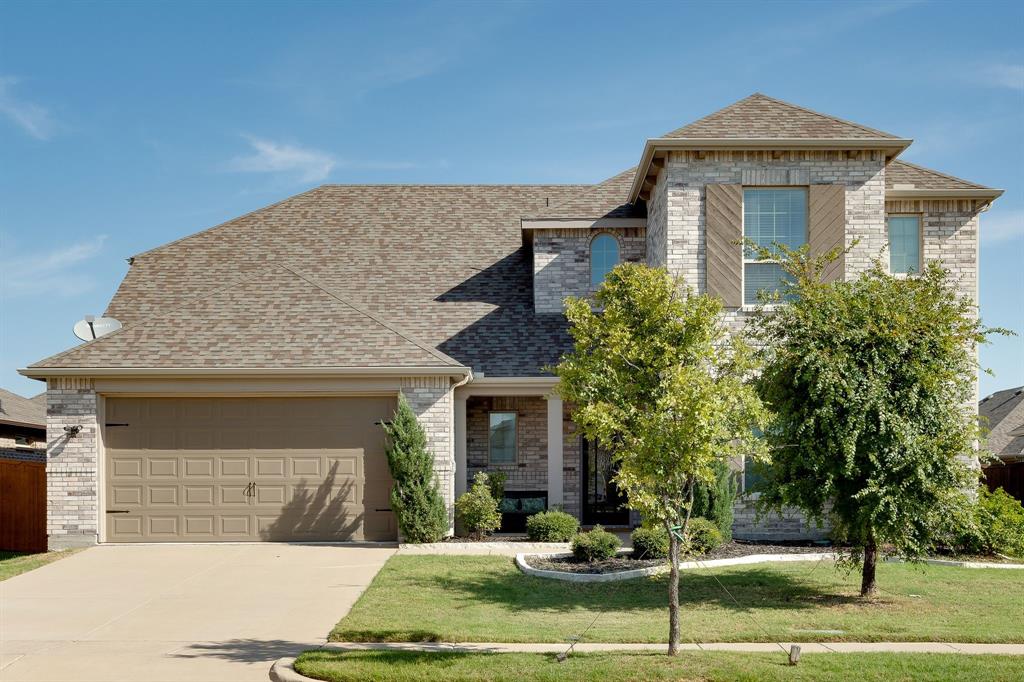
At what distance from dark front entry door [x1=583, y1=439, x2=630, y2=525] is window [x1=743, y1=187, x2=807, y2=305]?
191 inches

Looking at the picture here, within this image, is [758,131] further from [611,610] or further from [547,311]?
[611,610]

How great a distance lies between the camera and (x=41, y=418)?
92.1 ft

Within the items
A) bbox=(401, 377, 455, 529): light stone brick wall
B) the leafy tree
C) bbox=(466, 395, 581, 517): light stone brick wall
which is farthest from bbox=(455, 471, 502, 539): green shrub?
bbox=(466, 395, 581, 517): light stone brick wall

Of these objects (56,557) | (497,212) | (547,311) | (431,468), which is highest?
(497,212)

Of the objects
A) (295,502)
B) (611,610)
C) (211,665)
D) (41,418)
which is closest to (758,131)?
(611,610)

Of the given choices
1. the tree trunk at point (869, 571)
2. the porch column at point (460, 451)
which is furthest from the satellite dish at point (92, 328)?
the tree trunk at point (869, 571)

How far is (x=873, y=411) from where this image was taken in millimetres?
11398

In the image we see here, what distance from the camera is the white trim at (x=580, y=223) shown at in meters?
19.5

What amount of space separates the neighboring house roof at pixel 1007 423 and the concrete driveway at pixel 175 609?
17.3 metres

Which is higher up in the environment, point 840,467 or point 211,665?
point 840,467

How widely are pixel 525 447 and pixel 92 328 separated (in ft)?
29.5

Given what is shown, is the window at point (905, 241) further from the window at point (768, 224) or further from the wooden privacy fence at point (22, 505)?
the wooden privacy fence at point (22, 505)

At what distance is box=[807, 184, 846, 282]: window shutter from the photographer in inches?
652

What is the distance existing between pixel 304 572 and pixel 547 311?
8.36 meters
